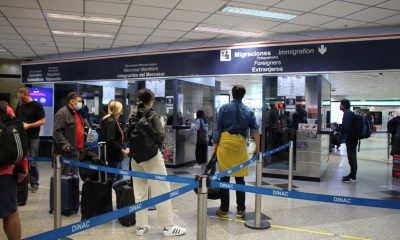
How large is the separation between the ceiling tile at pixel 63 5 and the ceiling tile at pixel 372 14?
4366 mm

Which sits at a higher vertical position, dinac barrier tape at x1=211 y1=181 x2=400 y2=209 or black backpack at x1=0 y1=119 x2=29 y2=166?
black backpack at x1=0 y1=119 x2=29 y2=166

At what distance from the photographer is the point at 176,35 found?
7.21 meters

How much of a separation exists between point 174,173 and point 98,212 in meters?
3.37

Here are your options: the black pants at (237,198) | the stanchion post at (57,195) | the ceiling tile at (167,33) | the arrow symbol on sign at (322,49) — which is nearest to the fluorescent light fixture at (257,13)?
the arrow symbol on sign at (322,49)

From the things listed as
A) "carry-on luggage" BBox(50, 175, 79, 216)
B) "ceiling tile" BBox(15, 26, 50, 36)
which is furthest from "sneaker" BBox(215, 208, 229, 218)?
"ceiling tile" BBox(15, 26, 50, 36)

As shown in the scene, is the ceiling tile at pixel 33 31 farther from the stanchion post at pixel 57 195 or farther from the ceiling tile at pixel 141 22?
the stanchion post at pixel 57 195

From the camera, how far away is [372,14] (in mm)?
5473

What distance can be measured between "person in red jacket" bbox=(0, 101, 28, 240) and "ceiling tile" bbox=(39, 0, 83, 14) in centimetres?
309

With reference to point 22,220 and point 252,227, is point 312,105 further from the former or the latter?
point 22,220

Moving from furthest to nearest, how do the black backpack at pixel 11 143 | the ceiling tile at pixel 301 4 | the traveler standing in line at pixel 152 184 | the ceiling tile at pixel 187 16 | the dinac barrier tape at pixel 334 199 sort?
the ceiling tile at pixel 187 16, the ceiling tile at pixel 301 4, the traveler standing in line at pixel 152 184, the black backpack at pixel 11 143, the dinac barrier tape at pixel 334 199

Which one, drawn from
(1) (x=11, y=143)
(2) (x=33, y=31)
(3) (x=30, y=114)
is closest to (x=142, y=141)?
(1) (x=11, y=143)

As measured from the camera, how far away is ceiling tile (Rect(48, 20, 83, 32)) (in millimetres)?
6394

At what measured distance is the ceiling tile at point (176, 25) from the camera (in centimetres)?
621

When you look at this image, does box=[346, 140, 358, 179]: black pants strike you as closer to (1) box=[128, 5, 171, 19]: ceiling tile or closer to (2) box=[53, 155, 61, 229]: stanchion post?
(1) box=[128, 5, 171, 19]: ceiling tile
